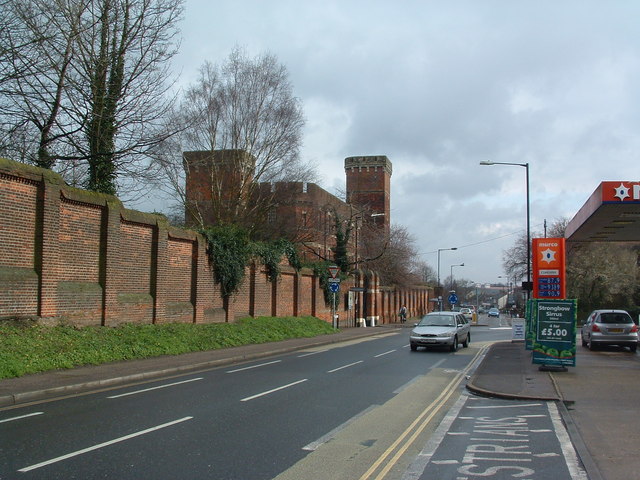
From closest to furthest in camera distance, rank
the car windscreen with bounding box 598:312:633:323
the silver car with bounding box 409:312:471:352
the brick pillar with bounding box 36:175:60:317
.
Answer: the brick pillar with bounding box 36:175:60:317
the silver car with bounding box 409:312:471:352
the car windscreen with bounding box 598:312:633:323

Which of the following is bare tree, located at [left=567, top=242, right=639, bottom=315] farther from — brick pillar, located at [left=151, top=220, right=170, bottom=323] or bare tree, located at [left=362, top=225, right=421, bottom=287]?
brick pillar, located at [left=151, top=220, right=170, bottom=323]

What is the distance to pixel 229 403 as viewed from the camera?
34.4 ft

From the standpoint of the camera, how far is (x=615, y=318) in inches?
934

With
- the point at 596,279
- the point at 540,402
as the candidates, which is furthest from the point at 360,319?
the point at 540,402

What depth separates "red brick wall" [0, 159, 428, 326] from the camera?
15.7 meters

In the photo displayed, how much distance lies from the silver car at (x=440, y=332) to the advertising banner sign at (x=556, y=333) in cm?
700

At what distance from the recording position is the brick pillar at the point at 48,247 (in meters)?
16.3

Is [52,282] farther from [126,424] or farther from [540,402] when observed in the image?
[540,402]

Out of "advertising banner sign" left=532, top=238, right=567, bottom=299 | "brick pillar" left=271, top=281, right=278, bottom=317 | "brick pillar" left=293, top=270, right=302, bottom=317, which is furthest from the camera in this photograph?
"brick pillar" left=293, top=270, right=302, bottom=317

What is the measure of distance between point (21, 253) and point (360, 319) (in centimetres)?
3411

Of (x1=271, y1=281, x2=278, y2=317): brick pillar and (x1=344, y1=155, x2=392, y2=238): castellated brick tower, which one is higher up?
(x1=344, y1=155, x2=392, y2=238): castellated brick tower

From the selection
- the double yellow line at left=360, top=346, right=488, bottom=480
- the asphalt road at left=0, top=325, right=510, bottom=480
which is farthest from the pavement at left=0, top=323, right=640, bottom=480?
the double yellow line at left=360, top=346, right=488, bottom=480

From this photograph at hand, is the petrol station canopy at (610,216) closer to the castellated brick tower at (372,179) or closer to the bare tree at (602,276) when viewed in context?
the bare tree at (602,276)

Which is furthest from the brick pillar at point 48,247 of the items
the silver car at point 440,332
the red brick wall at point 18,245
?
the silver car at point 440,332
